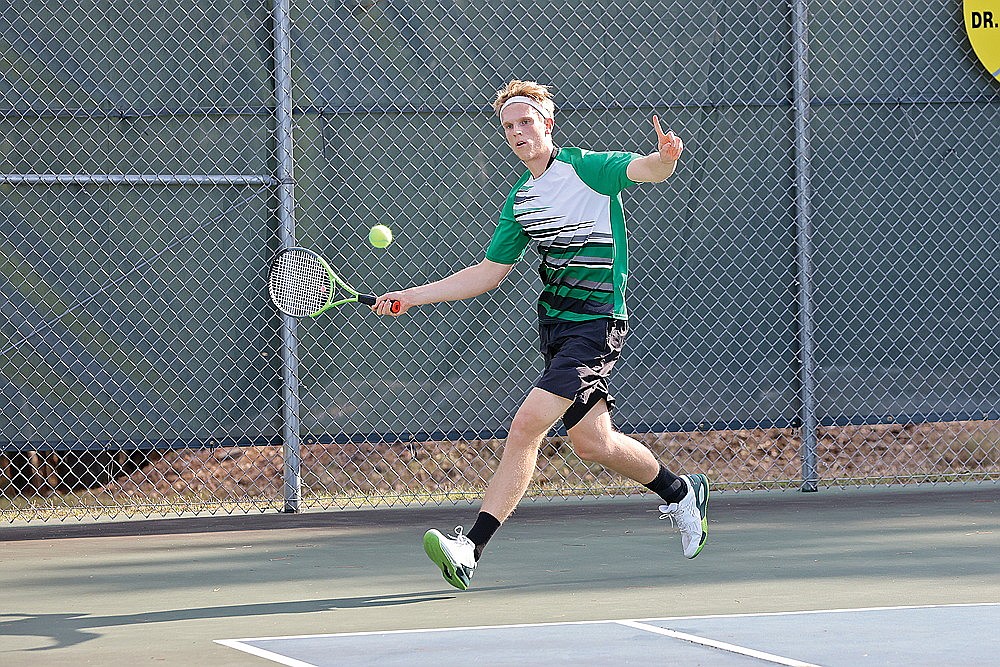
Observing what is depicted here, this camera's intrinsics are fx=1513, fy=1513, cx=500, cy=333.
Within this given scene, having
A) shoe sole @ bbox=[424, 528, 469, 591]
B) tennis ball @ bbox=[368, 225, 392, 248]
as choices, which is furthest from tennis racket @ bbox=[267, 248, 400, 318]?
shoe sole @ bbox=[424, 528, 469, 591]

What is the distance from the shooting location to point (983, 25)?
7.13 m

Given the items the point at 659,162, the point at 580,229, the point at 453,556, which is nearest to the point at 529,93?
the point at 580,229

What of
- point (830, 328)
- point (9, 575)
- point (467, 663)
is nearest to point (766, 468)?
point (830, 328)

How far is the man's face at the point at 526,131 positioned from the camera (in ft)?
16.1

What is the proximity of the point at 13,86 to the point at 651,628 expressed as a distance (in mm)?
3880

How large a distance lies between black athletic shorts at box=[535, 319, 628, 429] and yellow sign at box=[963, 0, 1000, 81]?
10.4 ft

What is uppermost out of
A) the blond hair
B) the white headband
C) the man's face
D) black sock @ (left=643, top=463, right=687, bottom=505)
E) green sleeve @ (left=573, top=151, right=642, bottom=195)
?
the blond hair

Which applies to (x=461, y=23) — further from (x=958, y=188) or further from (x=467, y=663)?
(x=467, y=663)

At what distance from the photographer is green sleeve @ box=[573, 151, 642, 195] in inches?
191

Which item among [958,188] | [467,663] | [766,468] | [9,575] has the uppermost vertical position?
[958,188]

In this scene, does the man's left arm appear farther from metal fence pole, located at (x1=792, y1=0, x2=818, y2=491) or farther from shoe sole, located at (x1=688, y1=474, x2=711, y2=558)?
metal fence pole, located at (x1=792, y1=0, x2=818, y2=491)

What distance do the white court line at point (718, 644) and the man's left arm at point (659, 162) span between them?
1331mm

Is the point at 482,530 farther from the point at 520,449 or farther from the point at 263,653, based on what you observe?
the point at 263,653

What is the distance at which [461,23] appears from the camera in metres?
6.75
